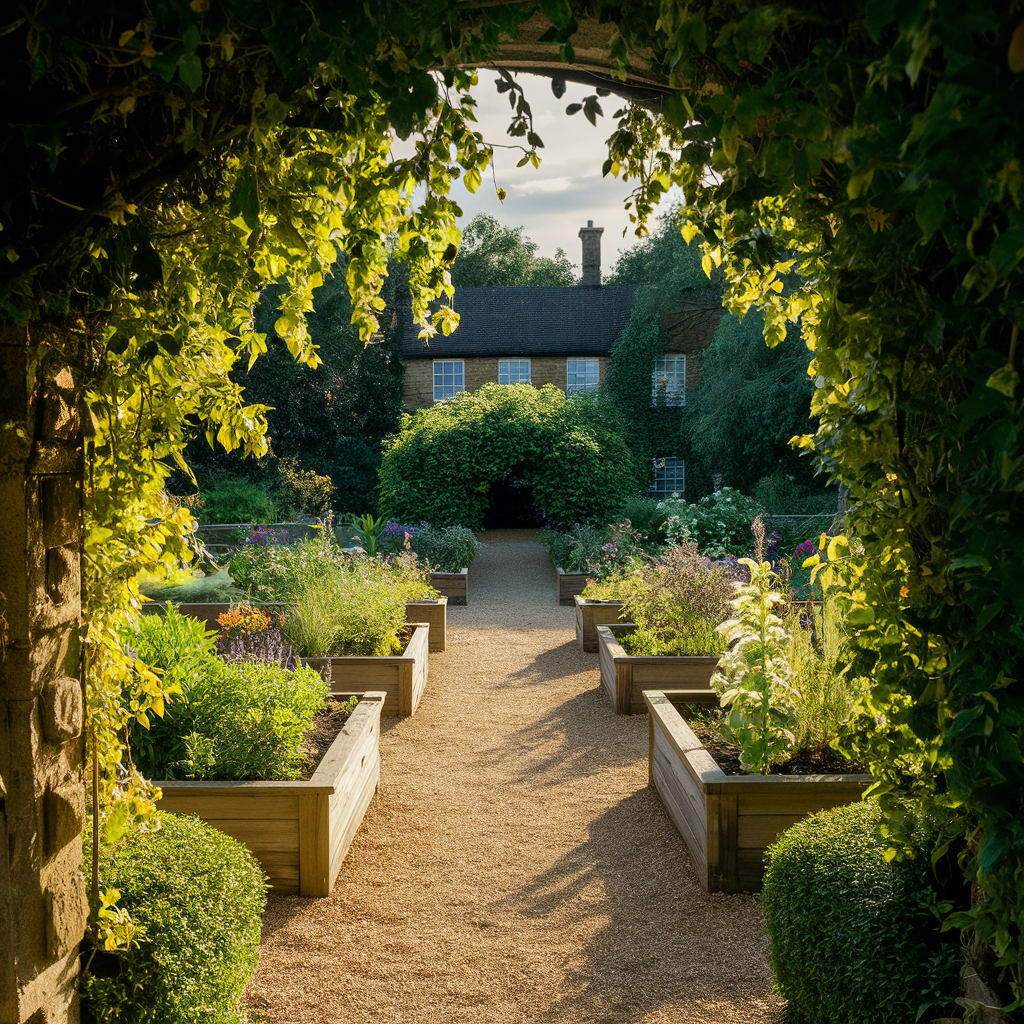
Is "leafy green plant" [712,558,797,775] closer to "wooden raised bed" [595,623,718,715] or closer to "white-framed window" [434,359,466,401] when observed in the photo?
"wooden raised bed" [595,623,718,715]

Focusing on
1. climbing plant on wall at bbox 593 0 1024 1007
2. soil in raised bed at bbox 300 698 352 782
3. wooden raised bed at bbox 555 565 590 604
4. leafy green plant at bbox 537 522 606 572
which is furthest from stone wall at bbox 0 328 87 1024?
wooden raised bed at bbox 555 565 590 604

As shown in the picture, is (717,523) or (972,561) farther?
(717,523)

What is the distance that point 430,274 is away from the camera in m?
3.31

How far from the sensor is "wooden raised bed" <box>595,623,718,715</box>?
6.48 meters

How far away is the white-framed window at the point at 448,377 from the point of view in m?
24.1

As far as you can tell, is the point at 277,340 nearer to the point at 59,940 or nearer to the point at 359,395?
the point at 359,395

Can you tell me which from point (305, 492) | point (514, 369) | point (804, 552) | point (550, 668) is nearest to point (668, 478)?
point (514, 369)

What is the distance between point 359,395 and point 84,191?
1986cm

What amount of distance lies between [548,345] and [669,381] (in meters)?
3.87

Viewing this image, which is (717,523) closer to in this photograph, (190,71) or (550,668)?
(550,668)

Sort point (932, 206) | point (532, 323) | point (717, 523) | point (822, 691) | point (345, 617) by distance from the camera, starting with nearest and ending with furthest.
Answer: point (932, 206), point (822, 691), point (345, 617), point (717, 523), point (532, 323)

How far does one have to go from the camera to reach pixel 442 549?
1275cm

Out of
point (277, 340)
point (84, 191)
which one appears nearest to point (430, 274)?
point (84, 191)

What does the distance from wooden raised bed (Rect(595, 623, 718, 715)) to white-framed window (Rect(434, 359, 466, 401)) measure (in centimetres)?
1823
